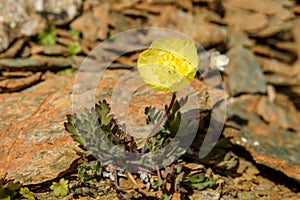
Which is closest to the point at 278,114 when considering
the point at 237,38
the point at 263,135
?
the point at 263,135

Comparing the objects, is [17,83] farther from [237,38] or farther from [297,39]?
[297,39]

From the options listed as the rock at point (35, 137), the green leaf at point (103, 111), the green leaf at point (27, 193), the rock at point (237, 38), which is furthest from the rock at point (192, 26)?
the green leaf at point (27, 193)

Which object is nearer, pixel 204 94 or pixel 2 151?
pixel 2 151

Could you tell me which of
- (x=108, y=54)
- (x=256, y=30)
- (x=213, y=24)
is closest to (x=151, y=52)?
(x=108, y=54)

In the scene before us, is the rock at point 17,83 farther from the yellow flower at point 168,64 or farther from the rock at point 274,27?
the rock at point 274,27

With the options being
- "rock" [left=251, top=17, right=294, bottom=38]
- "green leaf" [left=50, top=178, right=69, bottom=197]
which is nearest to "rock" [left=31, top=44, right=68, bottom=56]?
"green leaf" [left=50, top=178, right=69, bottom=197]

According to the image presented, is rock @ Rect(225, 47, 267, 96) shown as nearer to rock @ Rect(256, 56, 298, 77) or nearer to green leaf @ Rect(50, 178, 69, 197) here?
rock @ Rect(256, 56, 298, 77)

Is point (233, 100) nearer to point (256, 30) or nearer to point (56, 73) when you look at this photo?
point (256, 30)
